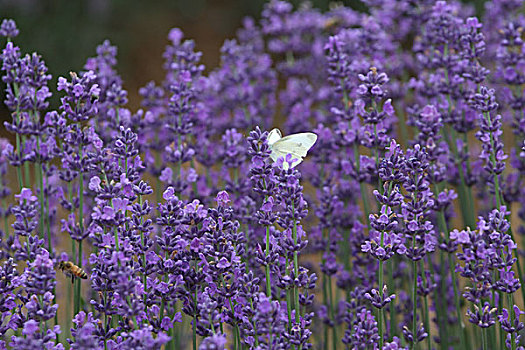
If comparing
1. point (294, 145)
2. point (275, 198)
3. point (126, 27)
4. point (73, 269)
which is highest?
point (126, 27)

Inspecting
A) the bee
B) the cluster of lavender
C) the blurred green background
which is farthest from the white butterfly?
the blurred green background

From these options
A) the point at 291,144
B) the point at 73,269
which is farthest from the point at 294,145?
the point at 73,269

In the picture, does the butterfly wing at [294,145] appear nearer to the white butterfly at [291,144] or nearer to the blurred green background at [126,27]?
the white butterfly at [291,144]

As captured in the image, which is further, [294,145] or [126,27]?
[126,27]

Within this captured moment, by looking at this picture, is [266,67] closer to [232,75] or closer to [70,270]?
[232,75]

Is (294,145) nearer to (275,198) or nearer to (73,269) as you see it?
(275,198)

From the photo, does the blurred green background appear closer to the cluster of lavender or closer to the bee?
the cluster of lavender

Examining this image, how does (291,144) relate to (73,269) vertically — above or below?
above
